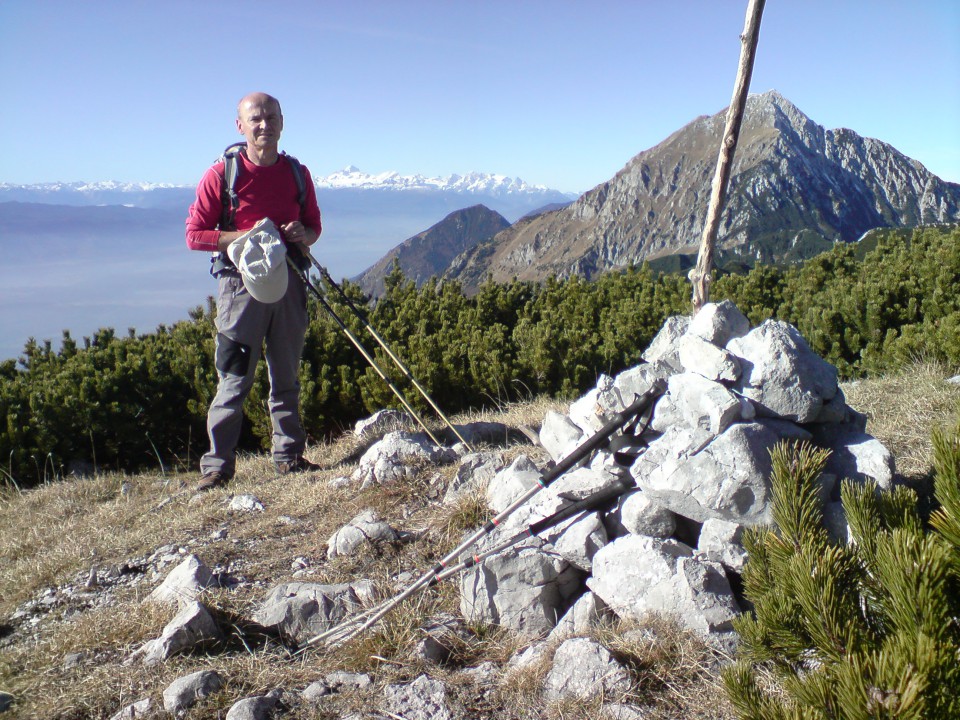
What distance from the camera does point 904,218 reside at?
143 meters

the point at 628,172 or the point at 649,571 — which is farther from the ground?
the point at 628,172

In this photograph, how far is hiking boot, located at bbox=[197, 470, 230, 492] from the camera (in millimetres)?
5215

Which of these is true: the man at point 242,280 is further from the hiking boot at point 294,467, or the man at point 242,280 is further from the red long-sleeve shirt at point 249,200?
the hiking boot at point 294,467

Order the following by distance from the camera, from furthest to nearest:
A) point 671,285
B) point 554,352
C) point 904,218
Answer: point 904,218 < point 671,285 < point 554,352

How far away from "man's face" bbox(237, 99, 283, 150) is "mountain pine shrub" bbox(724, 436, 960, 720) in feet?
12.8

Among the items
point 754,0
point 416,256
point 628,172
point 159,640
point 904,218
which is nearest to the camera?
point 159,640

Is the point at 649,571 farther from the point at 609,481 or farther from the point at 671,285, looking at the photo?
the point at 671,285

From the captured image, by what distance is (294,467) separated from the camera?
216 inches

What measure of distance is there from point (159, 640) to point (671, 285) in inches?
305

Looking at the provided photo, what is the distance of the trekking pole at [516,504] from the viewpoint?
3.20 metres

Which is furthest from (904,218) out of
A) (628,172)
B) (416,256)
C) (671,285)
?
(671,285)

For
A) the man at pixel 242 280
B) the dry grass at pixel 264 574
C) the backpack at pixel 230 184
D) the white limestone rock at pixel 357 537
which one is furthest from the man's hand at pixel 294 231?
the white limestone rock at pixel 357 537

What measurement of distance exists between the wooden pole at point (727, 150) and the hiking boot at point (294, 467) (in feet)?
9.92

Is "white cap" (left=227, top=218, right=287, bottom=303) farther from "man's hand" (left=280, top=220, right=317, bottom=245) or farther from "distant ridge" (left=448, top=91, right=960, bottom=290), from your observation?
"distant ridge" (left=448, top=91, right=960, bottom=290)
